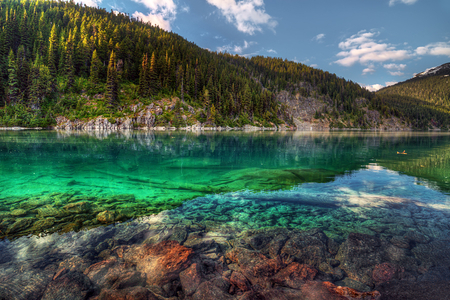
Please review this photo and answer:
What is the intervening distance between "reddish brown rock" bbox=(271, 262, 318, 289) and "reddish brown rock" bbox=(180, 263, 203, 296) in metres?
1.68

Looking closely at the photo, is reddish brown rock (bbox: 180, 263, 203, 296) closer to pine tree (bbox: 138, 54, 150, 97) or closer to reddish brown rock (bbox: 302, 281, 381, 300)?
reddish brown rock (bbox: 302, 281, 381, 300)

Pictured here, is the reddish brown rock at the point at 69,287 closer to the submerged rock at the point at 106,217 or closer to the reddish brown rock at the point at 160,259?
the reddish brown rock at the point at 160,259

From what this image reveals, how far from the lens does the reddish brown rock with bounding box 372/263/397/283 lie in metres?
4.72

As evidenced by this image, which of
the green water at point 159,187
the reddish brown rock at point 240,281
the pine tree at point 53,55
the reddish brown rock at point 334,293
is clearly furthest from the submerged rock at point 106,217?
the pine tree at point 53,55

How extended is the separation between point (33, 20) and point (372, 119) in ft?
832

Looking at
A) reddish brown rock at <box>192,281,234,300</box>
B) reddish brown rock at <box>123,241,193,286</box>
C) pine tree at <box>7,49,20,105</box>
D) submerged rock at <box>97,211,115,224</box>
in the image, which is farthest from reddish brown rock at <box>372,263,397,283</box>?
pine tree at <box>7,49,20,105</box>

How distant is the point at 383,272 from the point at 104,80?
350 ft

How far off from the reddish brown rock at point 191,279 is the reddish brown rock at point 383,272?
4.08m

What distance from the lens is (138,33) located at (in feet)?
401

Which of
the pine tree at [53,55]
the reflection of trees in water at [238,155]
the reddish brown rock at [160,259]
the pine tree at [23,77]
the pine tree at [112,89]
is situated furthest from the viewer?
the pine tree at [53,55]

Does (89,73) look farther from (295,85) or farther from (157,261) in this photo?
(295,85)

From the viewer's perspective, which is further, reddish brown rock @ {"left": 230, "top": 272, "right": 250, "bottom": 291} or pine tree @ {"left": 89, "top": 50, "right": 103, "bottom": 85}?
pine tree @ {"left": 89, "top": 50, "right": 103, "bottom": 85}

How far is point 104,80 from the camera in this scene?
8894 centimetres

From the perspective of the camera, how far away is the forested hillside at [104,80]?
74562mm
